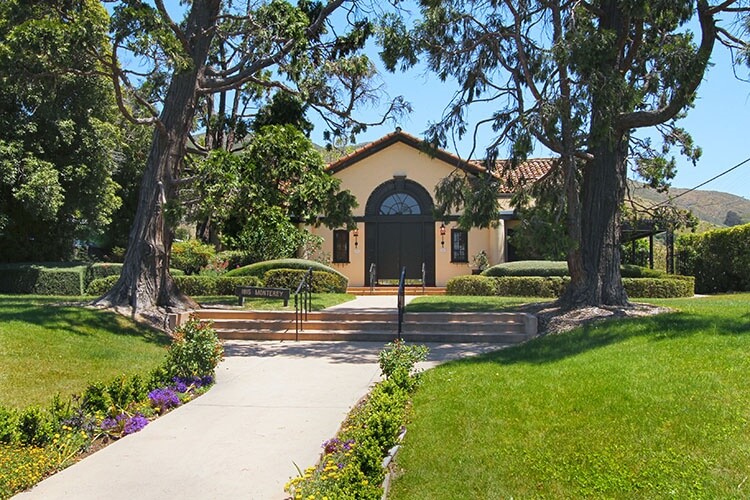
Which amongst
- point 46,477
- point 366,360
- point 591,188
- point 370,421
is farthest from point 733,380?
point 591,188

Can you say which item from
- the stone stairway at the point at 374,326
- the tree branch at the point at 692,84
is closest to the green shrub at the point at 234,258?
the stone stairway at the point at 374,326

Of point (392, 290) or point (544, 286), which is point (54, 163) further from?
point (544, 286)

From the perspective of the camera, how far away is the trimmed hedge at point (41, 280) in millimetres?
19969

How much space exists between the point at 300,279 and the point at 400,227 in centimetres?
621

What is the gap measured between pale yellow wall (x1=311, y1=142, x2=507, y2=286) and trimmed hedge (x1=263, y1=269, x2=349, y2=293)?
3.50m

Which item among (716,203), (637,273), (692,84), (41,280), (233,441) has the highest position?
(716,203)

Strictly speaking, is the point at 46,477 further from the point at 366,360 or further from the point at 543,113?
the point at 543,113

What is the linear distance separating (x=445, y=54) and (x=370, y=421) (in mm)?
10033

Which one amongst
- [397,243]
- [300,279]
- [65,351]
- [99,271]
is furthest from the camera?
[397,243]

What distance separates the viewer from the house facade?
23938mm

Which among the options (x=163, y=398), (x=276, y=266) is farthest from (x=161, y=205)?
(x=276, y=266)

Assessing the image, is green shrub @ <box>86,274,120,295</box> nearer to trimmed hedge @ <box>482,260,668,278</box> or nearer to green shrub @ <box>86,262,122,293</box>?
green shrub @ <box>86,262,122,293</box>

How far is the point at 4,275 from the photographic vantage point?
65.9ft

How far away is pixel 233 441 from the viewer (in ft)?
18.7
